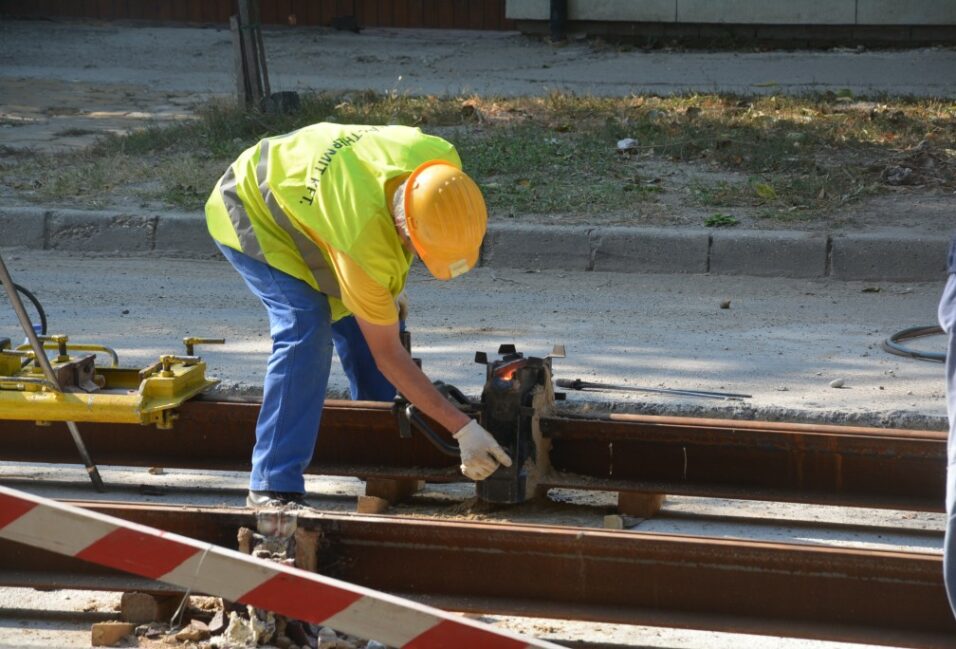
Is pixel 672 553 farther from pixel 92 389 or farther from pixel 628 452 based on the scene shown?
pixel 92 389

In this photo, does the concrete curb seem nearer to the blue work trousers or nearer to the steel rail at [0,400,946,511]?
the steel rail at [0,400,946,511]

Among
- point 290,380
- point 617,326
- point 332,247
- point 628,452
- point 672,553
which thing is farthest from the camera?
point 617,326

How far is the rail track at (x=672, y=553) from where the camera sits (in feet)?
10.8

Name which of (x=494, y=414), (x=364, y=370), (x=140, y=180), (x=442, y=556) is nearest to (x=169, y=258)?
(x=140, y=180)

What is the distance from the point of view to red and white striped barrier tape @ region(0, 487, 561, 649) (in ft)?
8.88

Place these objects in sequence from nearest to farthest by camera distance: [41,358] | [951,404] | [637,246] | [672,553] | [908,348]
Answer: [951,404] → [672,553] → [41,358] → [908,348] → [637,246]

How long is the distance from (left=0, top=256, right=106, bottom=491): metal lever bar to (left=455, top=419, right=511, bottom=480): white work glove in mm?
1336

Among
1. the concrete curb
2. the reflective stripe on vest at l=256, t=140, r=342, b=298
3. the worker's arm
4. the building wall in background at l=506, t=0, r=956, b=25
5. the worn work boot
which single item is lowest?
the worn work boot

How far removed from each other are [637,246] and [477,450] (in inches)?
173

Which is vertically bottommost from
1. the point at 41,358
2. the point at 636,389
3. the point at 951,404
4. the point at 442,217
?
the point at 636,389

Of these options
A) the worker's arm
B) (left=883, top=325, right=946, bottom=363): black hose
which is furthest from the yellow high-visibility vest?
(left=883, top=325, right=946, bottom=363): black hose

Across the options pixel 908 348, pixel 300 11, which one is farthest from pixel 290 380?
pixel 300 11

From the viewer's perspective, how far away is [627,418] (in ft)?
14.2

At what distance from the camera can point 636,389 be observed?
547 cm
